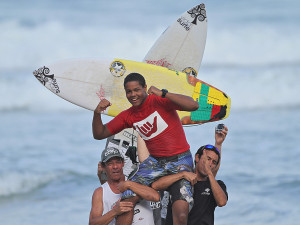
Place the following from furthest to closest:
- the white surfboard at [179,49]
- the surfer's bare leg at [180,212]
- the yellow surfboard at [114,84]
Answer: the white surfboard at [179,49] < the yellow surfboard at [114,84] < the surfer's bare leg at [180,212]

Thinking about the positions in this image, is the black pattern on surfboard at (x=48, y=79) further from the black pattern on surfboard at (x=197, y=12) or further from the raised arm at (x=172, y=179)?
the raised arm at (x=172, y=179)

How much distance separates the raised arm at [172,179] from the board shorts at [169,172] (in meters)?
0.03

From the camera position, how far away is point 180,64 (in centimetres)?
649

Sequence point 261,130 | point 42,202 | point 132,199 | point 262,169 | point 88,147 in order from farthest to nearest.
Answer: point 261,130, point 88,147, point 262,169, point 42,202, point 132,199

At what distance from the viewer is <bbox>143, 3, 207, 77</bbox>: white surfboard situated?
21.3 ft

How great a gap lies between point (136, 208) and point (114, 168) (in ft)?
1.15

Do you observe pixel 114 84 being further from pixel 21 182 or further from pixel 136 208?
pixel 21 182

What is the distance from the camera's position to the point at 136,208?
14.6 ft

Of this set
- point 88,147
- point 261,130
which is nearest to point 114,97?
point 88,147

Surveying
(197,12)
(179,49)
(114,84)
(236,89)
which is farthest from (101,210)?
(236,89)

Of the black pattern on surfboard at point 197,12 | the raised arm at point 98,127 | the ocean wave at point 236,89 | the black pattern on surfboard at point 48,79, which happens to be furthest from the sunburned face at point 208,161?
the ocean wave at point 236,89

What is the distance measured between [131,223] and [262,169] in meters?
9.29

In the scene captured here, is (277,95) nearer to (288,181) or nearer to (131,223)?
(288,181)

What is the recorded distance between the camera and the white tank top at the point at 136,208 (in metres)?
4.44
